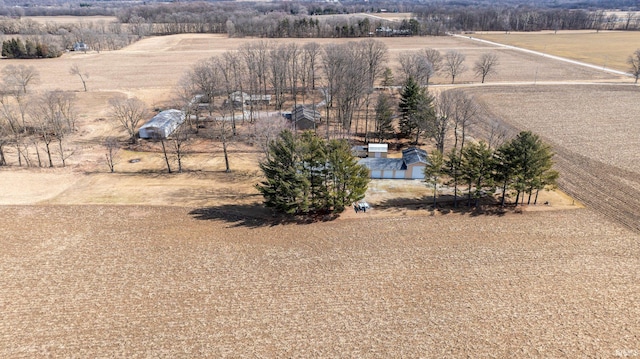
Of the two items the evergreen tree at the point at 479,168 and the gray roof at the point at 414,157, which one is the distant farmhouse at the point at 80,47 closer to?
the gray roof at the point at 414,157

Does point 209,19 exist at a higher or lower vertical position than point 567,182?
higher

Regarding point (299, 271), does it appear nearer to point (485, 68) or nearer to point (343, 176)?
point (343, 176)

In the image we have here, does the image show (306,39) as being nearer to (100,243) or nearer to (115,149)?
(115,149)

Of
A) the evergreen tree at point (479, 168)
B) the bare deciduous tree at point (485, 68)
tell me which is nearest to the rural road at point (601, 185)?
the evergreen tree at point (479, 168)

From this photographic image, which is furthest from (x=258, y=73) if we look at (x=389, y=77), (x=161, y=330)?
(x=161, y=330)

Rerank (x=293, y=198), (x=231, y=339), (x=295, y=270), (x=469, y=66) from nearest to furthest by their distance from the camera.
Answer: (x=231, y=339) → (x=295, y=270) → (x=293, y=198) → (x=469, y=66)

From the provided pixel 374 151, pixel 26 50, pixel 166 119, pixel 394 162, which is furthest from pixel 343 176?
pixel 26 50
